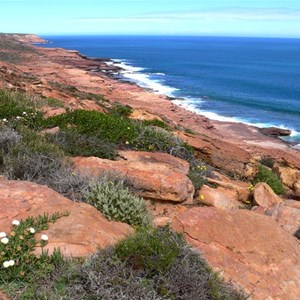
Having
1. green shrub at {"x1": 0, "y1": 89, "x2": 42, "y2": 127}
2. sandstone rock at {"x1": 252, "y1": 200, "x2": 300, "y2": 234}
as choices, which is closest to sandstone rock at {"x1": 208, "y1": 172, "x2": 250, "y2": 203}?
sandstone rock at {"x1": 252, "y1": 200, "x2": 300, "y2": 234}

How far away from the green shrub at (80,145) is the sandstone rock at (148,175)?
0.35 metres

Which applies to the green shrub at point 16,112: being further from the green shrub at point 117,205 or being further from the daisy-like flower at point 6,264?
the daisy-like flower at point 6,264

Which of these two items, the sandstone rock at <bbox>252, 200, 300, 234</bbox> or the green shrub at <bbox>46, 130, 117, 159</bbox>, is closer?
the sandstone rock at <bbox>252, 200, 300, 234</bbox>

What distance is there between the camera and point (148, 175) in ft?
24.8

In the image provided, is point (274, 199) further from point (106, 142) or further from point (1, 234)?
point (1, 234)

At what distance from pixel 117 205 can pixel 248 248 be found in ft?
6.26

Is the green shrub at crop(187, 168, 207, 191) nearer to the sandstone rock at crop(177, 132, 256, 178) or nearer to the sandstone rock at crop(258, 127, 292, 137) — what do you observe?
the sandstone rock at crop(177, 132, 256, 178)

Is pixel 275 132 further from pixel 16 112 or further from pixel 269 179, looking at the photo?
pixel 16 112

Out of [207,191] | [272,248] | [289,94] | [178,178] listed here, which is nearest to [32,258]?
[272,248]

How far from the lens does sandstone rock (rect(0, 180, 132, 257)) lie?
423 cm

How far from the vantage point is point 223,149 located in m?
14.4

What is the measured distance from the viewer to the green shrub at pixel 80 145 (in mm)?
8102

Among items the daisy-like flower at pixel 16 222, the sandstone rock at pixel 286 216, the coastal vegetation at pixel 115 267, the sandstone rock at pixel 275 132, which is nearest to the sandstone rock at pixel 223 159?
the sandstone rock at pixel 286 216

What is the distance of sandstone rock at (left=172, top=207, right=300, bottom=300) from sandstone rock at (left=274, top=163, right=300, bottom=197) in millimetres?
8377
